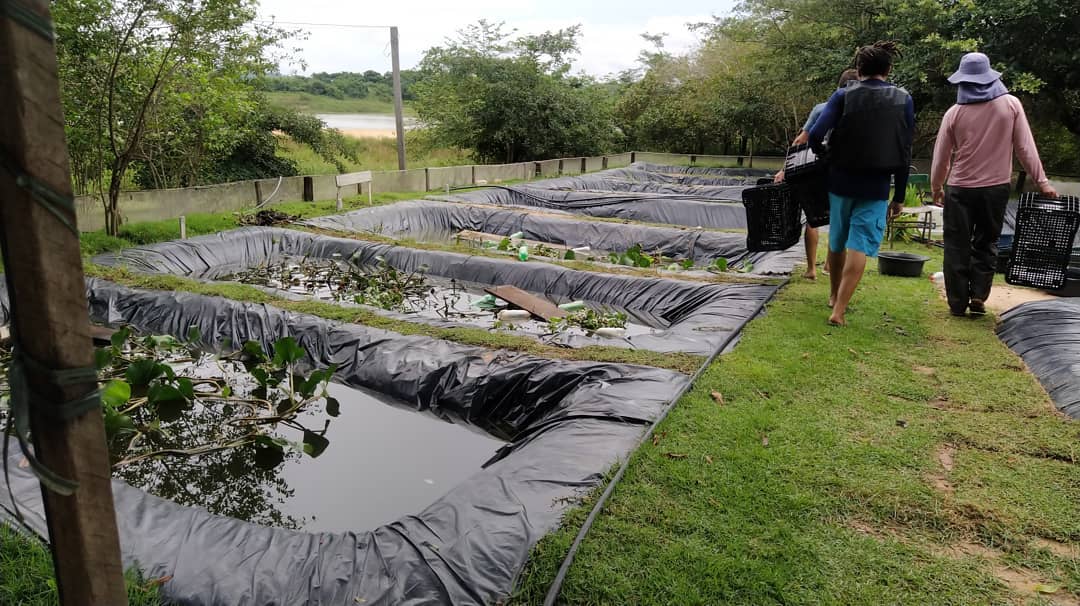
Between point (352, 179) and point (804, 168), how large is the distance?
25.6 ft

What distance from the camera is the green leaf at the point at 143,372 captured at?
3.77 m

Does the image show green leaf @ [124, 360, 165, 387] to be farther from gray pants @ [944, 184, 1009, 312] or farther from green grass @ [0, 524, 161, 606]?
gray pants @ [944, 184, 1009, 312]

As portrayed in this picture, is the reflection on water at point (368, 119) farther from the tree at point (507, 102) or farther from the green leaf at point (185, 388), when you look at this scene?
the green leaf at point (185, 388)

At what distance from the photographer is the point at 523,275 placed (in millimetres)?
6840

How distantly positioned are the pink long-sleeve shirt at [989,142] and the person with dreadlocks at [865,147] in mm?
400

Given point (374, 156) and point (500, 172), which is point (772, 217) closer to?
point (500, 172)

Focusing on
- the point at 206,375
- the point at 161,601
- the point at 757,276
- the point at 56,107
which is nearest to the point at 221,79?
the point at 206,375

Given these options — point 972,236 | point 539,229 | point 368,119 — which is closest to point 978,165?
point 972,236

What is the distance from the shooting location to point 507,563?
203cm

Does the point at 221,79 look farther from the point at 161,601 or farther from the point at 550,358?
the point at 161,601

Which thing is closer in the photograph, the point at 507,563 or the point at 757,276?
the point at 507,563

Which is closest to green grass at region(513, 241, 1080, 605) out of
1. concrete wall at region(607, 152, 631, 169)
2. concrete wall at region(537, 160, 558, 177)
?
concrete wall at region(537, 160, 558, 177)

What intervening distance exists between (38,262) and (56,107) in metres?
0.22

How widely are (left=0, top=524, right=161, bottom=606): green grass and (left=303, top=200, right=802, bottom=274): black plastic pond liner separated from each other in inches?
242
